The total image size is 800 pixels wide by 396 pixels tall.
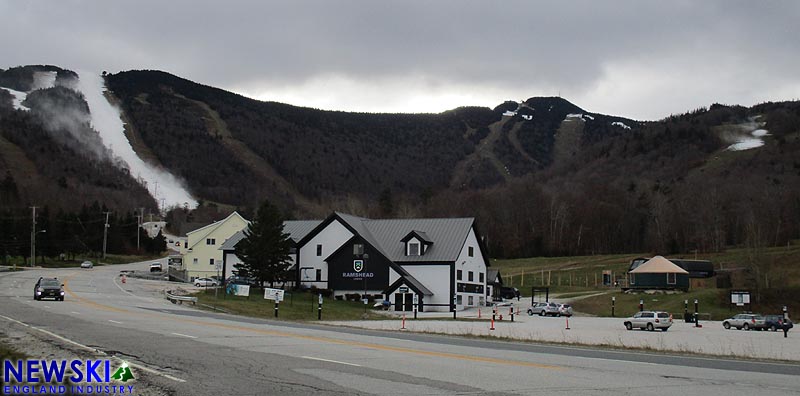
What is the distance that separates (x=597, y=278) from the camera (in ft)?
350

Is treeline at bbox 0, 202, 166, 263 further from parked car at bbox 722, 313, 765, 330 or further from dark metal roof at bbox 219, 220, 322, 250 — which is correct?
parked car at bbox 722, 313, 765, 330

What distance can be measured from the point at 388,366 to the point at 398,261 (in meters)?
58.3

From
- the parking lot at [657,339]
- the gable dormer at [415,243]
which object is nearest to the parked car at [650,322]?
the parking lot at [657,339]

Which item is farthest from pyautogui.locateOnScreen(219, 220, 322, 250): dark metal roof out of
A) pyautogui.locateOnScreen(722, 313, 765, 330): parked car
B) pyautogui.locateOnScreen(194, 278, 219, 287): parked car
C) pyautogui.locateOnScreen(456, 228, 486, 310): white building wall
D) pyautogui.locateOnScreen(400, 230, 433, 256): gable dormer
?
pyautogui.locateOnScreen(722, 313, 765, 330): parked car

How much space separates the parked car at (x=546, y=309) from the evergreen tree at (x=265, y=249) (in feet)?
76.9

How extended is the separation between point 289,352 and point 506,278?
310 feet

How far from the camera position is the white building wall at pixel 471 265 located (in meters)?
76.1

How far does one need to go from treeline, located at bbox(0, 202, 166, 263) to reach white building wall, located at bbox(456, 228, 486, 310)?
2962 inches

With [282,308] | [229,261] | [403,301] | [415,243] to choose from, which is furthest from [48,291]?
[229,261]

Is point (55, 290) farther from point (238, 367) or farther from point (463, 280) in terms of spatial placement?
point (463, 280)

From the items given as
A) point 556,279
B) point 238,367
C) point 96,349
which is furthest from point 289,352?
point 556,279

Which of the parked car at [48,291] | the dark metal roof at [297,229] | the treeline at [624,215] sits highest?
the treeline at [624,215]

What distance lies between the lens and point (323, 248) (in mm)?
77688

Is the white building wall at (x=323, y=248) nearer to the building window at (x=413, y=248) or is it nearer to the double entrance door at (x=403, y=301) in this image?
the building window at (x=413, y=248)
